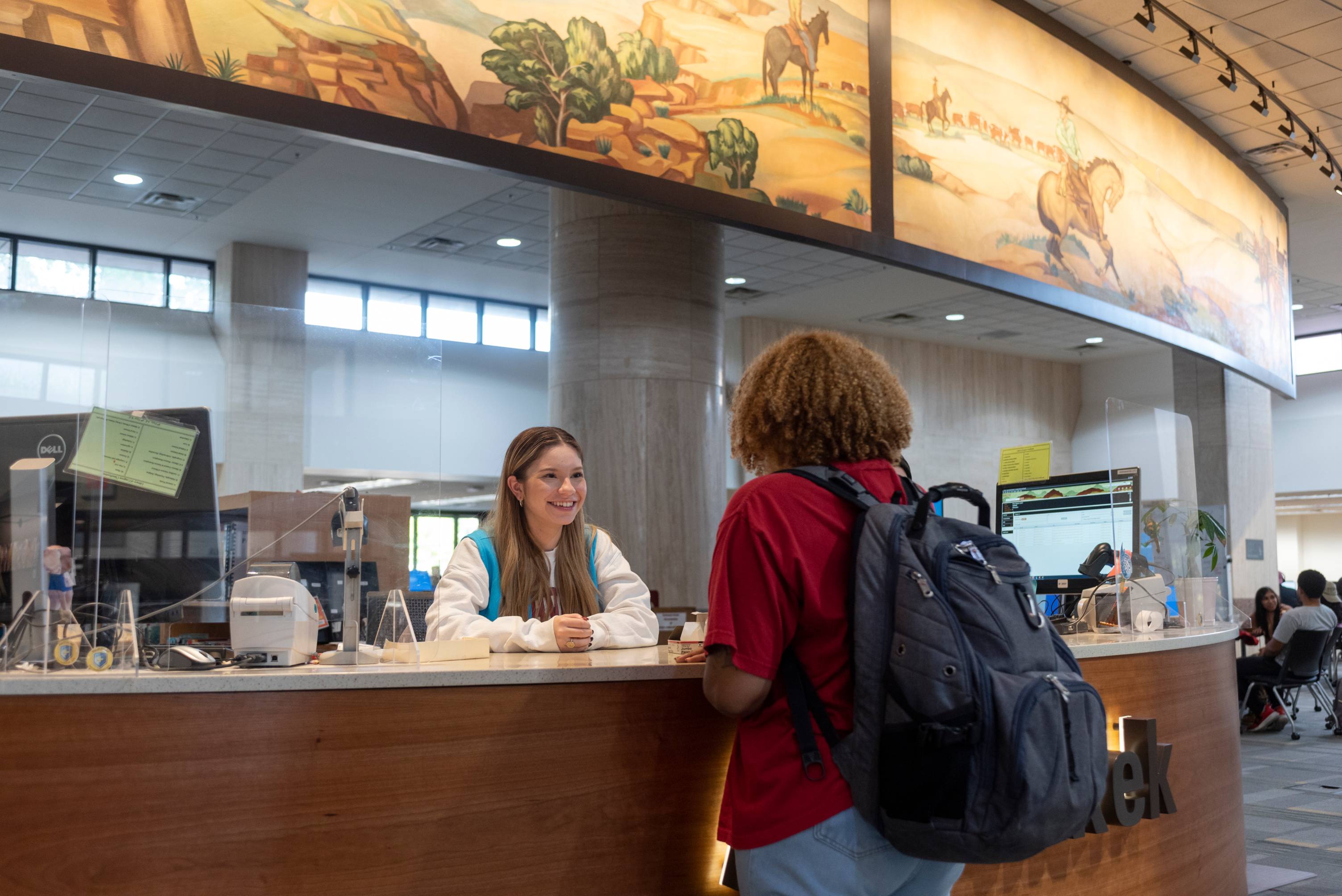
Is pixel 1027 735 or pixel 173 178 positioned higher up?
pixel 173 178

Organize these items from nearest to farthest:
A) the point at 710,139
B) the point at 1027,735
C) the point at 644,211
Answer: the point at 1027,735, the point at 710,139, the point at 644,211

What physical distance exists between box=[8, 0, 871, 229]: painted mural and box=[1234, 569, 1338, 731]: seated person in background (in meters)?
5.33

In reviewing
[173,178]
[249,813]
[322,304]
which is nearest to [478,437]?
[322,304]

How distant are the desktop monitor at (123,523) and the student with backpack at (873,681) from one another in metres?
1.11

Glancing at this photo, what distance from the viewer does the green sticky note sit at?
6.78ft

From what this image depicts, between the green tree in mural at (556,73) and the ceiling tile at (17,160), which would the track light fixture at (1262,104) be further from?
the ceiling tile at (17,160)

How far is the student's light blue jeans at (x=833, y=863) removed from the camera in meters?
1.67

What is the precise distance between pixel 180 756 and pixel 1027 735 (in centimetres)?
126

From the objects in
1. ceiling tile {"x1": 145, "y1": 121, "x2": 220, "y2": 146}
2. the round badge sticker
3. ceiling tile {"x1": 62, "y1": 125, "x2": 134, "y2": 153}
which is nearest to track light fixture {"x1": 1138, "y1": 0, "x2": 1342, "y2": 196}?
ceiling tile {"x1": 145, "y1": 121, "x2": 220, "y2": 146}

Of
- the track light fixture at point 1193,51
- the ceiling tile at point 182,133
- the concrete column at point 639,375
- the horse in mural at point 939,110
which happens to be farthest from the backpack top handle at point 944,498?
the ceiling tile at point 182,133

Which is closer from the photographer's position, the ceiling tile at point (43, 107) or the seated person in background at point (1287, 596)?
the ceiling tile at point (43, 107)

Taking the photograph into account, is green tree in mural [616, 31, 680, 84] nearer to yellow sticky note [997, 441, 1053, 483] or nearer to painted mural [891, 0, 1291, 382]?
painted mural [891, 0, 1291, 382]

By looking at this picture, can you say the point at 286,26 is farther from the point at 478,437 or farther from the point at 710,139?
the point at 478,437

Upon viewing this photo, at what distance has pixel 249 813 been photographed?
1.75 metres
